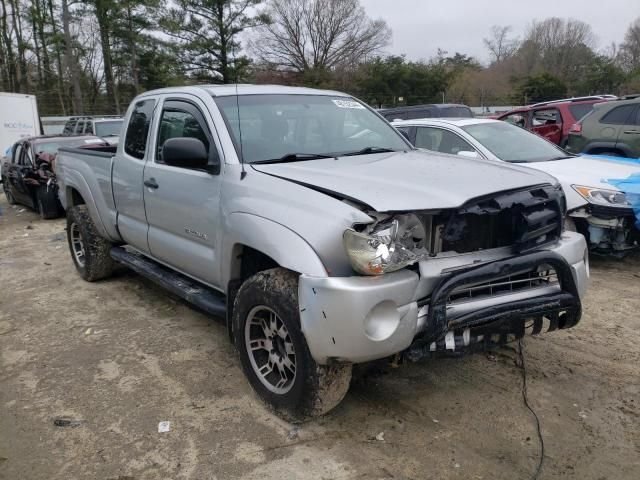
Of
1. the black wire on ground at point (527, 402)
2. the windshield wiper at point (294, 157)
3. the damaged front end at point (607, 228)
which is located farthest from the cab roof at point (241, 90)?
the damaged front end at point (607, 228)

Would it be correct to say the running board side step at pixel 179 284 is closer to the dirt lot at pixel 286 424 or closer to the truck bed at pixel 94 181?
the truck bed at pixel 94 181

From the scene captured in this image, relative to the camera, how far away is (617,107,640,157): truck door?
846cm

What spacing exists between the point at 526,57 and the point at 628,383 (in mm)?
58848

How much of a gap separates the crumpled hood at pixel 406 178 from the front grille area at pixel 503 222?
2.8 inches

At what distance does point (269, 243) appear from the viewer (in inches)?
117

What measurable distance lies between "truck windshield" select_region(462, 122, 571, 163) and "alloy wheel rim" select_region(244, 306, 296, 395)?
4.25m

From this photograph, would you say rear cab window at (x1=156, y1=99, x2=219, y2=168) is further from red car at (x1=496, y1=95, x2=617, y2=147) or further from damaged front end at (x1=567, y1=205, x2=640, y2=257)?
red car at (x1=496, y1=95, x2=617, y2=147)

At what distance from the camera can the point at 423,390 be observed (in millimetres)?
3523

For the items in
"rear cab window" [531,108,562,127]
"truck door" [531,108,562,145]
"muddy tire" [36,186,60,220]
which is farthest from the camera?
"rear cab window" [531,108,562,127]

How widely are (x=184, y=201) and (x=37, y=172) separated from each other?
859 centimetres

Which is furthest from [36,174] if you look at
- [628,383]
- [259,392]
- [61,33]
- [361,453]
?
[61,33]


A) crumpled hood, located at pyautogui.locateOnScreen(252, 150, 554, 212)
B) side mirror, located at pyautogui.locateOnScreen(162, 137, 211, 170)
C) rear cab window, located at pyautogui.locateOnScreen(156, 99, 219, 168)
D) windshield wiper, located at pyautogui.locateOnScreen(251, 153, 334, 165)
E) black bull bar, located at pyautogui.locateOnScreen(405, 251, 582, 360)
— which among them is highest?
rear cab window, located at pyautogui.locateOnScreen(156, 99, 219, 168)

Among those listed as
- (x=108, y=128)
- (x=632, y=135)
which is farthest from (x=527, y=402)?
(x=108, y=128)

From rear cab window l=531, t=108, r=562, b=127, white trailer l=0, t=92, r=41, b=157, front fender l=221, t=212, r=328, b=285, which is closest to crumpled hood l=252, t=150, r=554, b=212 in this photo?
front fender l=221, t=212, r=328, b=285
